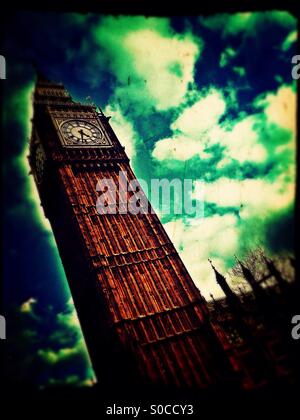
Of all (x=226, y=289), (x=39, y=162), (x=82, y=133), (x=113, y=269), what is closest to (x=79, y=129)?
(x=82, y=133)

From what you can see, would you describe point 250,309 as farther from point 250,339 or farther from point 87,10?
point 87,10

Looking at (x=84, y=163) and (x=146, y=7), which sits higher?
(x=84, y=163)

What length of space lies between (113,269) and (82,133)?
15.4 meters

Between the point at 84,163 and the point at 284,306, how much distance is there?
20.2 m

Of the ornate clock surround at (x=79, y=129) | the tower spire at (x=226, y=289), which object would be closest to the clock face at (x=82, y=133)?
the ornate clock surround at (x=79, y=129)

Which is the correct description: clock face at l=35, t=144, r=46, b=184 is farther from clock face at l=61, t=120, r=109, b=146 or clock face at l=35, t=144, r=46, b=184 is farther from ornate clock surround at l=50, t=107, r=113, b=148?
clock face at l=61, t=120, r=109, b=146

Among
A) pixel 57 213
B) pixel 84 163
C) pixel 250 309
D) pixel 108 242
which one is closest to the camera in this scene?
pixel 250 309

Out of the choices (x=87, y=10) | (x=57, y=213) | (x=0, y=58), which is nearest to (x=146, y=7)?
(x=87, y=10)

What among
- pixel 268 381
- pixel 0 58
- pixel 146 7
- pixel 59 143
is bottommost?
pixel 268 381

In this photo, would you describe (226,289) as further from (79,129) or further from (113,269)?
(79,129)

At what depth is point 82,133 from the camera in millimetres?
33344

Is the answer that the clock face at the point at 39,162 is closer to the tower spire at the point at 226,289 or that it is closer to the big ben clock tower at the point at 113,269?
the big ben clock tower at the point at 113,269

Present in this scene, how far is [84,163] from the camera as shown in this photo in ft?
102

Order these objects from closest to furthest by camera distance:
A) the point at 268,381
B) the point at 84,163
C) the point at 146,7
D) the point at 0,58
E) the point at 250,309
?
1. the point at 146,7
2. the point at 0,58
3. the point at 268,381
4. the point at 250,309
5. the point at 84,163
